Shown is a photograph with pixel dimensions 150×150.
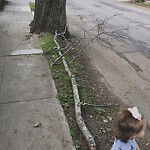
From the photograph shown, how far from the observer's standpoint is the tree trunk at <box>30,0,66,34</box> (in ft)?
34.6

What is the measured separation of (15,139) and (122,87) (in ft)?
10.6

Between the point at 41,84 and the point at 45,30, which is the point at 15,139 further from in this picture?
the point at 45,30

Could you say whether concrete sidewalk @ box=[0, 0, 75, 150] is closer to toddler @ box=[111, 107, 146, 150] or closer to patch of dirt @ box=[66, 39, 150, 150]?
patch of dirt @ box=[66, 39, 150, 150]

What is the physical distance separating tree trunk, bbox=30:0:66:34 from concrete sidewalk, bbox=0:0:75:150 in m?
1.44

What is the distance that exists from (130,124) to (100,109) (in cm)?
243

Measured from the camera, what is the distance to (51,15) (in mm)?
10672

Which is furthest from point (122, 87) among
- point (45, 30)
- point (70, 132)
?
point (45, 30)

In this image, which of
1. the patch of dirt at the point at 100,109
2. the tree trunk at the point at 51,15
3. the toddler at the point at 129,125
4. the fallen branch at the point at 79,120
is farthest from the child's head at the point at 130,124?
the tree trunk at the point at 51,15

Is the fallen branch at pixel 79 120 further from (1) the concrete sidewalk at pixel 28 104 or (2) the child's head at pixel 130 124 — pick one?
(2) the child's head at pixel 130 124

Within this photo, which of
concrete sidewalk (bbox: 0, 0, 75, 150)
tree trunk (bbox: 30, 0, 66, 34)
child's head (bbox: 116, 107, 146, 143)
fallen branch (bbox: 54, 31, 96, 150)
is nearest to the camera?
child's head (bbox: 116, 107, 146, 143)

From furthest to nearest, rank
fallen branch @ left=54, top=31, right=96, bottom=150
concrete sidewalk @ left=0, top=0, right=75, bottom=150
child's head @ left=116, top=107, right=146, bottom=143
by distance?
concrete sidewalk @ left=0, top=0, right=75, bottom=150 → fallen branch @ left=54, top=31, right=96, bottom=150 → child's head @ left=116, top=107, right=146, bottom=143

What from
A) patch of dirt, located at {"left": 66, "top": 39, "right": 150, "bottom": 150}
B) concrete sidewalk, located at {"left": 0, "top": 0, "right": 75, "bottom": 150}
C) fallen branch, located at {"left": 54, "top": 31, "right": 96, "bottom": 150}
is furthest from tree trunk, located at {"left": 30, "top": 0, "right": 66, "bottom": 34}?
fallen branch, located at {"left": 54, "top": 31, "right": 96, "bottom": 150}

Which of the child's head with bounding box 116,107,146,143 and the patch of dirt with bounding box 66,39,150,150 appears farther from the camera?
the patch of dirt with bounding box 66,39,150,150

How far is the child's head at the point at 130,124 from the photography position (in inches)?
125
